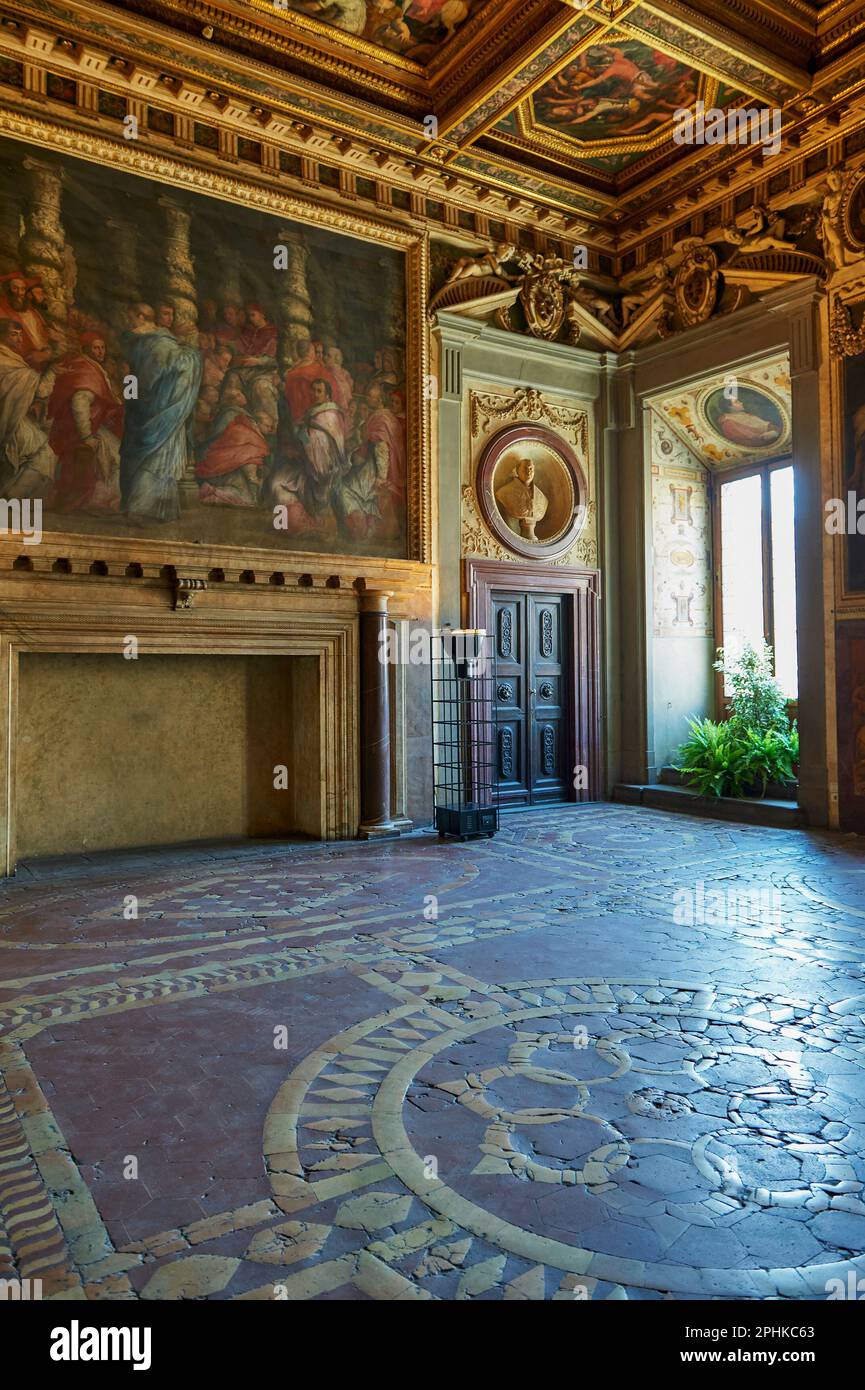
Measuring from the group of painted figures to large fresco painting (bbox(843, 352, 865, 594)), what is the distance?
4738 mm

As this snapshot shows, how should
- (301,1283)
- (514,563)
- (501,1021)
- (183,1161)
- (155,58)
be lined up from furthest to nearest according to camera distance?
(514,563) < (155,58) < (501,1021) < (183,1161) < (301,1283)

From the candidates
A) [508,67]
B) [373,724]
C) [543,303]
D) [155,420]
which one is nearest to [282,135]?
[508,67]

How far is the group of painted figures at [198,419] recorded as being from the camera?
304 inches

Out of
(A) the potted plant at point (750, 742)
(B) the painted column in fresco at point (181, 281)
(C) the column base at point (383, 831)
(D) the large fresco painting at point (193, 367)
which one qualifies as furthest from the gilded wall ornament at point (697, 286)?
(C) the column base at point (383, 831)

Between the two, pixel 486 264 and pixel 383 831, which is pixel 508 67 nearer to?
pixel 486 264

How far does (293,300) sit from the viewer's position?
9.20 metres

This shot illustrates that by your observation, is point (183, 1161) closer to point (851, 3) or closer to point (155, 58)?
point (155, 58)

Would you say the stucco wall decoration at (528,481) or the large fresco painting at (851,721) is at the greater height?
the stucco wall decoration at (528,481)

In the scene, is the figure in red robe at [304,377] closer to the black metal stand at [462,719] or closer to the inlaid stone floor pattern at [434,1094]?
the black metal stand at [462,719]

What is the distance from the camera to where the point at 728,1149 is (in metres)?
3.06

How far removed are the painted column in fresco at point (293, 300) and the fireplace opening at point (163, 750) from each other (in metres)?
3.26

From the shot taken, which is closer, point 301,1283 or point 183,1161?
point 301,1283

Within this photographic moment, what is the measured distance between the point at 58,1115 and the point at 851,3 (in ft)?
35.6

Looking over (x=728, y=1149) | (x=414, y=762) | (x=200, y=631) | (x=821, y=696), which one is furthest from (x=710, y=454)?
(x=728, y=1149)
